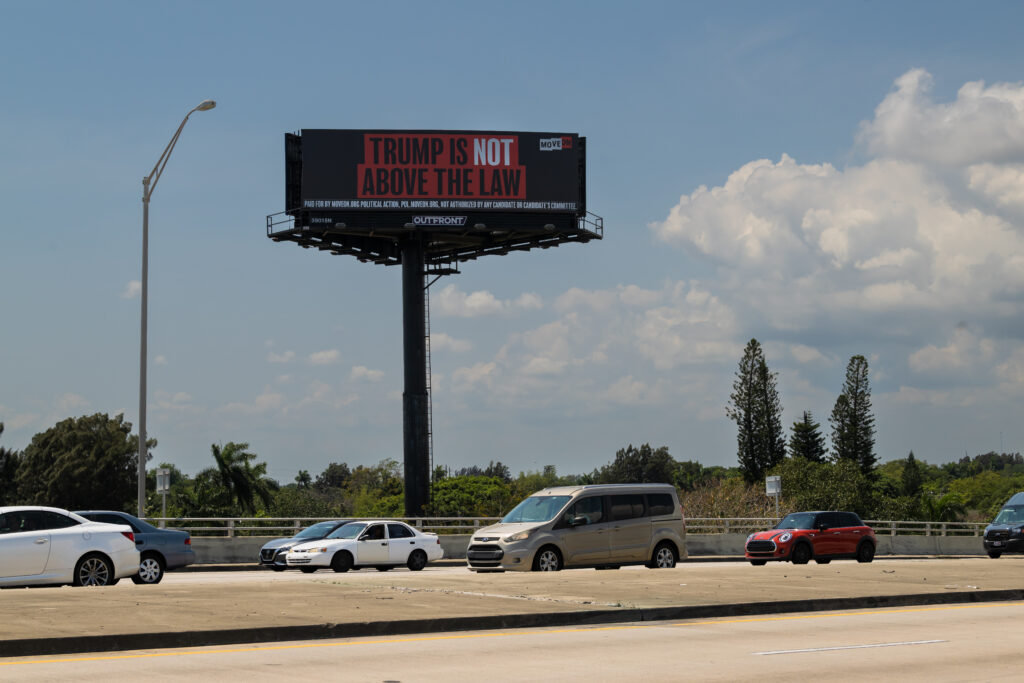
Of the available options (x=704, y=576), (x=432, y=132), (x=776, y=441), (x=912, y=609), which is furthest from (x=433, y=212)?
(x=776, y=441)

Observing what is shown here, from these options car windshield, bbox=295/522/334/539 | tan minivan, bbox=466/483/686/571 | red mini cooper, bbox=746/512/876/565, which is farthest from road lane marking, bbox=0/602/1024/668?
car windshield, bbox=295/522/334/539

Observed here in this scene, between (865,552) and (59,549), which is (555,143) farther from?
(59,549)

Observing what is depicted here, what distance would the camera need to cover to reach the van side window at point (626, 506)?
995 inches

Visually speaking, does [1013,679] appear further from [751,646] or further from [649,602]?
[649,602]

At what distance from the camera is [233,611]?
48.1ft

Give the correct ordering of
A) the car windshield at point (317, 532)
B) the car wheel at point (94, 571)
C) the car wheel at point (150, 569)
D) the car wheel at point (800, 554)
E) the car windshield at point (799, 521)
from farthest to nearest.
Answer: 1. the car windshield at point (799, 521)
2. the car wheel at point (800, 554)
3. the car windshield at point (317, 532)
4. the car wheel at point (150, 569)
5. the car wheel at point (94, 571)

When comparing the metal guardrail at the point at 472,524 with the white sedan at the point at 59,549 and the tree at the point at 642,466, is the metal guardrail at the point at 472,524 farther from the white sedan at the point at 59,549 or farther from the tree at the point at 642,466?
the tree at the point at 642,466

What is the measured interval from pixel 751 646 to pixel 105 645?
6745 mm

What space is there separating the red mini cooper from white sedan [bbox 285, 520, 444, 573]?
8.75 meters

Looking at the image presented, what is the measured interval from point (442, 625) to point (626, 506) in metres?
11.7

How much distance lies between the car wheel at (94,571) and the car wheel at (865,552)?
21.3m

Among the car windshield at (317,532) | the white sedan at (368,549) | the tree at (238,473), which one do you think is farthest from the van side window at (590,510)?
the tree at (238,473)

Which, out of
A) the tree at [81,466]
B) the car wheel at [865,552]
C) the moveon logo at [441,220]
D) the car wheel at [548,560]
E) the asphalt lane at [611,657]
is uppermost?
the moveon logo at [441,220]

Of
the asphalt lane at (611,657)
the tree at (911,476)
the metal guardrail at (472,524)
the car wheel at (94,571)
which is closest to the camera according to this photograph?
the asphalt lane at (611,657)
